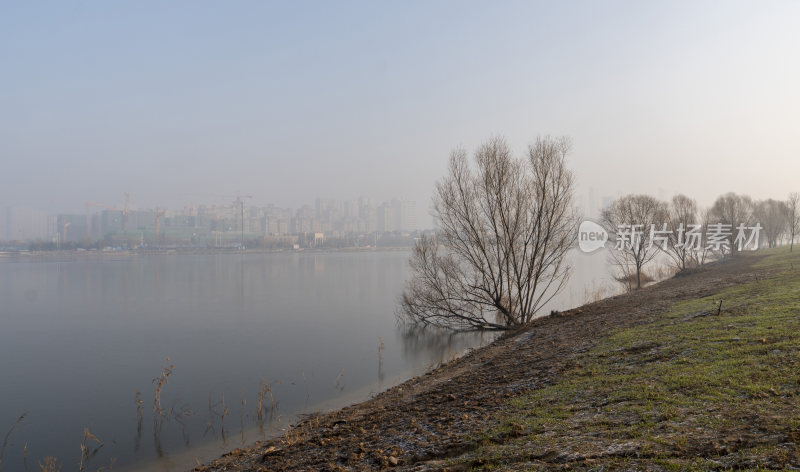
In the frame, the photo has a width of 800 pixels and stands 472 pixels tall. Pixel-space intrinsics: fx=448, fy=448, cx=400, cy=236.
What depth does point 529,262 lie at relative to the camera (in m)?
18.7

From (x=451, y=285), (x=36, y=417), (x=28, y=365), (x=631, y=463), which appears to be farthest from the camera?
(x=451, y=285)

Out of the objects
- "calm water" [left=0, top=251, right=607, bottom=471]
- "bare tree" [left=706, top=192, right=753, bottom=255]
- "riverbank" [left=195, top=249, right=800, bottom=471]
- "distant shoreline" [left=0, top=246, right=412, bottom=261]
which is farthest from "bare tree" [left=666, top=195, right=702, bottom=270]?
"distant shoreline" [left=0, top=246, right=412, bottom=261]

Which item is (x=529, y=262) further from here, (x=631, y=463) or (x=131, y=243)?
(x=131, y=243)

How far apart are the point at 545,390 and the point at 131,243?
163182 millimetres

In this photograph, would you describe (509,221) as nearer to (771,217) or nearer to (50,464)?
(50,464)

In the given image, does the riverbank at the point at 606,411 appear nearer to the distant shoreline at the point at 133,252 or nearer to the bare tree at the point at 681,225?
the bare tree at the point at 681,225

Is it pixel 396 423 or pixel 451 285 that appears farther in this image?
pixel 451 285

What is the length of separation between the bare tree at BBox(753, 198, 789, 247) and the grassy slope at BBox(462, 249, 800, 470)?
58312 mm

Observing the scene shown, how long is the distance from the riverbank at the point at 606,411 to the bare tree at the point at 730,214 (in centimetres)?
3629

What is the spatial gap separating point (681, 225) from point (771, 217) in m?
30.3

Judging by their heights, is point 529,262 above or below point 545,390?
above

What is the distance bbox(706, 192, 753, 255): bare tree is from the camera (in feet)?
133

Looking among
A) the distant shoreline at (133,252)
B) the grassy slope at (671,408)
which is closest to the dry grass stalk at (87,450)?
the grassy slope at (671,408)

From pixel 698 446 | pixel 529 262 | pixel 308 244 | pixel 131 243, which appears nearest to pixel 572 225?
pixel 529 262
